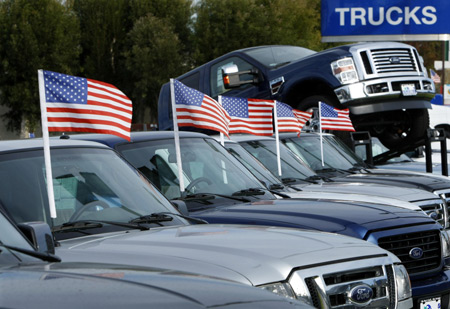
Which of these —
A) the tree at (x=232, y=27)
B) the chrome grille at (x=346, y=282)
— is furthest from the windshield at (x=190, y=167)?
the tree at (x=232, y=27)

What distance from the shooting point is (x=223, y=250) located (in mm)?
4449

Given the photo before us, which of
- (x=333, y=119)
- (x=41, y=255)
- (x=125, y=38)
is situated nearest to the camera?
(x=41, y=255)

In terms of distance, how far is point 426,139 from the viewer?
1591 cm

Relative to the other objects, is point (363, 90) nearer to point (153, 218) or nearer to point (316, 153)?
point (316, 153)

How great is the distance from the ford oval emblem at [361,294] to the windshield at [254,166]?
398 cm

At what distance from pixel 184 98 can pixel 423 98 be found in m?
7.34

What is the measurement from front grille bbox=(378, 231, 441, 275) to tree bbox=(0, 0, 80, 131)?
53.5 metres

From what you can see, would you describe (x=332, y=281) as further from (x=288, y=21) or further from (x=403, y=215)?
(x=288, y=21)

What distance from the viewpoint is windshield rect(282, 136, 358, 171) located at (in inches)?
474

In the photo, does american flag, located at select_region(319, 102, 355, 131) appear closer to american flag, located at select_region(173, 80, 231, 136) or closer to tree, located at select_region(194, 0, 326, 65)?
american flag, located at select_region(173, 80, 231, 136)

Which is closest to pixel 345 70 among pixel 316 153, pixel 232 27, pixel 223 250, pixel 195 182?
pixel 316 153

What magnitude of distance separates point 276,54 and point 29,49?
46.2m

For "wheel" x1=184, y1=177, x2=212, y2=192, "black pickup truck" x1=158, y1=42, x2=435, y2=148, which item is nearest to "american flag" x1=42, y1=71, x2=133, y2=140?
"wheel" x1=184, y1=177, x2=212, y2=192

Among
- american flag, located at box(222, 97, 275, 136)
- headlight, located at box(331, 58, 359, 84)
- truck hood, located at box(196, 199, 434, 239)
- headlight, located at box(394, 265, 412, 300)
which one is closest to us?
headlight, located at box(394, 265, 412, 300)
